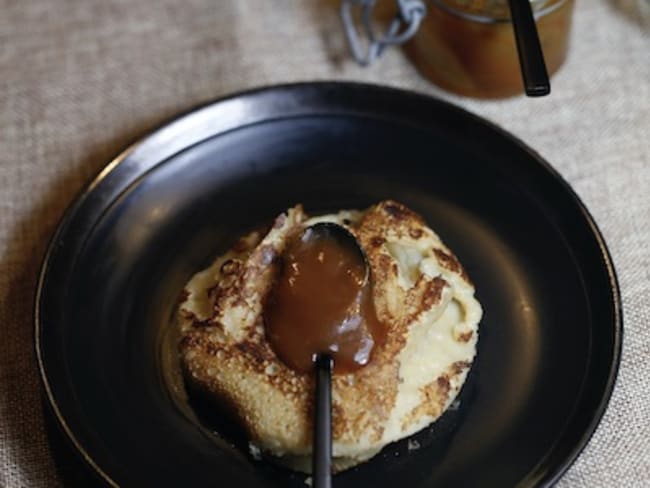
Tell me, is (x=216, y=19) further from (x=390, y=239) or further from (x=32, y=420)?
(x=32, y=420)

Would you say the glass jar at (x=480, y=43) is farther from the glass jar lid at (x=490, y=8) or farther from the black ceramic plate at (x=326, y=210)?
the black ceramic plate at (x=326, y=210)

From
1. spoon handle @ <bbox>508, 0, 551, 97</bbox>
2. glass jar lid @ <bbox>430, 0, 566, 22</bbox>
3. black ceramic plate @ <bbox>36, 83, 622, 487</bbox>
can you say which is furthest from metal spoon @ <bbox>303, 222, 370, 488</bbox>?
glass jar lid @ <bbox>430, 0, 566, 22</bbox>

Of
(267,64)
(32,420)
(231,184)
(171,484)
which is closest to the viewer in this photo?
(171,484)

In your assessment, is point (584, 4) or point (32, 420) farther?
point (584, 4)

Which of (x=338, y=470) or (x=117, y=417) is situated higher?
(x=117, y=417)

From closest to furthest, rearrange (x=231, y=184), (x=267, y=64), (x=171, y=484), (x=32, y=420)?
(x=171, y=484), (x=32, y=420), (x=231, y=184), (x=267, y=64)

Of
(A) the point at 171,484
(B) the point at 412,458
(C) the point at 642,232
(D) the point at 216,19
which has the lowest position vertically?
(C) the point at 642,232

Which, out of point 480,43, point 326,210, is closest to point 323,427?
point 326,210

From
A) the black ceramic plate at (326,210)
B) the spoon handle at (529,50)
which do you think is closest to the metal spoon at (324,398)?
the black ceramic plate at (326,210)

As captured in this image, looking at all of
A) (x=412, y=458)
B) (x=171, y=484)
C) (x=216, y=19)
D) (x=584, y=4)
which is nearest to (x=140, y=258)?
(x=171, y=484)
